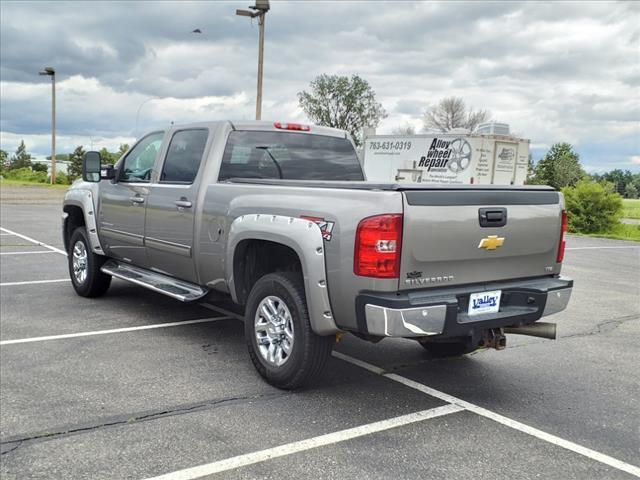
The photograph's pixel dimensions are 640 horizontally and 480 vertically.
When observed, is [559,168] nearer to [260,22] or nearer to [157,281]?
[260,22]

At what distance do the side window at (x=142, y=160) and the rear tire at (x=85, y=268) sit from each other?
1.10 meters

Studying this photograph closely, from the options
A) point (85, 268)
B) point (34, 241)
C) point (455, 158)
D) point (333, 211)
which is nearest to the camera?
point (333, 211)

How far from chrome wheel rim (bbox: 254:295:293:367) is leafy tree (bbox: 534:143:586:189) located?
43111mm

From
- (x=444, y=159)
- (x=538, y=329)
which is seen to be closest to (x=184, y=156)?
(x=538, y=329)

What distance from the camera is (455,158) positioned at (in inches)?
822

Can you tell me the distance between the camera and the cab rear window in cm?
530

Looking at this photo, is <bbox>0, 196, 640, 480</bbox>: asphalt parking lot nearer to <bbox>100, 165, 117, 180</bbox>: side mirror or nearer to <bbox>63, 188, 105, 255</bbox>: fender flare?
<bbox>63, 188, 105, 255</bbox>: fender flare

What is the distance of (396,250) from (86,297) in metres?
4.94

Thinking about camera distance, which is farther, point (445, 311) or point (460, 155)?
point (460, 155)

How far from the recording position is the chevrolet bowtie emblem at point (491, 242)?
12.8ft

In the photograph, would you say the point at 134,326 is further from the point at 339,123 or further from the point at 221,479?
the point at 339,123

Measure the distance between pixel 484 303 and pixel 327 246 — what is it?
1085 mm

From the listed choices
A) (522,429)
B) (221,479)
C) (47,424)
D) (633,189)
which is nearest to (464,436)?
(522,429)

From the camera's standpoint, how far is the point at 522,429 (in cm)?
379
